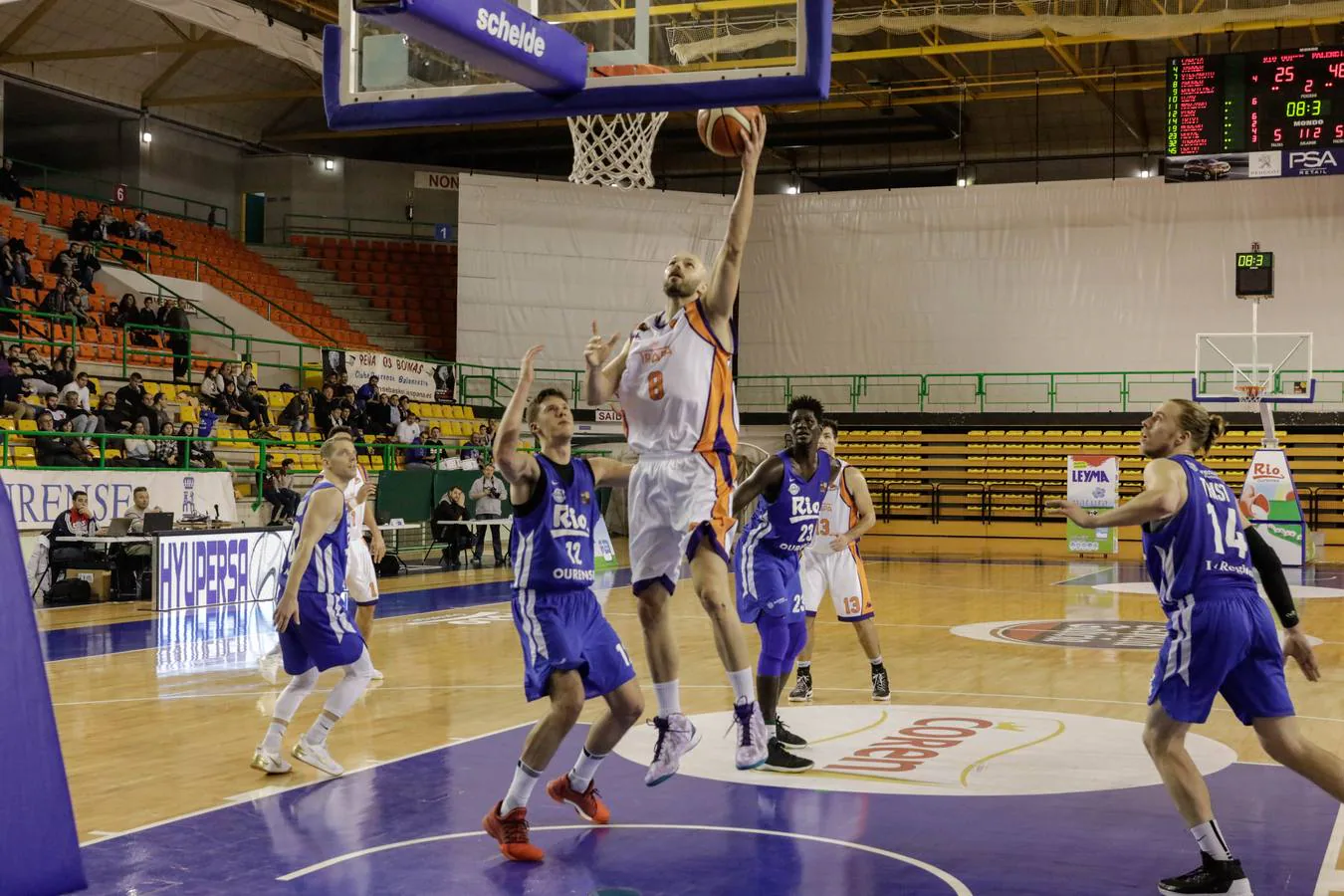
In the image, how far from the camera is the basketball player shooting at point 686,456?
19.1 feet

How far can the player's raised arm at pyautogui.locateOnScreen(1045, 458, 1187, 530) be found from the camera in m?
4.98

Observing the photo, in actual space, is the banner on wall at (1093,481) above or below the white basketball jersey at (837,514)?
below

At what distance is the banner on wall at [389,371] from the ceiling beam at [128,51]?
233 inches

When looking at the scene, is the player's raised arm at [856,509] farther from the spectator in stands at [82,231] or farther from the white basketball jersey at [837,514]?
the spectator in stands at [82,231]

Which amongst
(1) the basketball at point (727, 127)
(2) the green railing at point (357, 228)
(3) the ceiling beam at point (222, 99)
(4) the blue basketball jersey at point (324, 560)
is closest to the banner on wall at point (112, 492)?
(4) the blue basketball jersey at point (324, 560)

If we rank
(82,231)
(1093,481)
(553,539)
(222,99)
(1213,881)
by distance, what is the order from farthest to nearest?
(222,99) → (82,231) → (1093,481) → (553,539) → (1213,881)

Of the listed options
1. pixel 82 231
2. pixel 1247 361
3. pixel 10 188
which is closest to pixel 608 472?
pixel 10 188

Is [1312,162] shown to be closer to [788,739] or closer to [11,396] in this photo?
[788,739]

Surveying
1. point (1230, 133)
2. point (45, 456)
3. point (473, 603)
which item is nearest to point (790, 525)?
point (473, 603)

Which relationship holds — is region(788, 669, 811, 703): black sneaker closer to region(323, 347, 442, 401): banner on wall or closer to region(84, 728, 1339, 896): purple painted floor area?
region(84, 728, 1339, 896): purple painted floor area

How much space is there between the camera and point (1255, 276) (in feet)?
72.4

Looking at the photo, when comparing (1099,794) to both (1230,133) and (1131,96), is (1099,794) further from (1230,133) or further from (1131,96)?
(1131,96)

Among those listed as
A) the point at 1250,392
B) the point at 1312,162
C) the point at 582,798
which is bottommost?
the point at 582,798

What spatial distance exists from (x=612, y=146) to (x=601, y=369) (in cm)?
788
